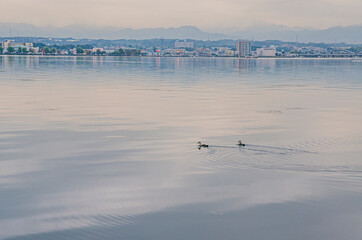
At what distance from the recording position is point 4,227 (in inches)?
437

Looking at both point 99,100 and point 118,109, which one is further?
point 99,100

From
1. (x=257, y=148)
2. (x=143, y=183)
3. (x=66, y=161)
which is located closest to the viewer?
(x=143, y=183)

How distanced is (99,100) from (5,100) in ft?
22.2

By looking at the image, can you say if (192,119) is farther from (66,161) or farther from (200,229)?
(200,229)

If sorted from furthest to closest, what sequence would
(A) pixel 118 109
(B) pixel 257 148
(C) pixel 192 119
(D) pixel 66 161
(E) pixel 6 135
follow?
(A) pixel 118 109 → (C) pixel 192 119 → (E) pixel 6 135 → (B) pixel 257 148 → (D) pixel 66 161

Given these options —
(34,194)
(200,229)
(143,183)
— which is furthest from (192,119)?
(200,229)

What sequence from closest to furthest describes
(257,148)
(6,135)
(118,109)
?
(257,148) → (6,135) → (118,109)

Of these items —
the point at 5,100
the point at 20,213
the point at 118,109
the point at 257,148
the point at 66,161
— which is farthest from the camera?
the point at 5,100

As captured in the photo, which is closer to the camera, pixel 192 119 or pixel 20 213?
pixel 20 213

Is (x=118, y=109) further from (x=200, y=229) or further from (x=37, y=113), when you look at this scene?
(x=200, y=229)

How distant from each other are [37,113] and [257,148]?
1570cm

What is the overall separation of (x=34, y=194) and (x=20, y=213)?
1543 mm

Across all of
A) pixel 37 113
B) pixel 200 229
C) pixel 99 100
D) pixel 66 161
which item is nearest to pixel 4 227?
pixel 200 229

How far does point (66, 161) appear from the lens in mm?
17562
